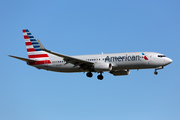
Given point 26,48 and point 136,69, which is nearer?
point 136,69

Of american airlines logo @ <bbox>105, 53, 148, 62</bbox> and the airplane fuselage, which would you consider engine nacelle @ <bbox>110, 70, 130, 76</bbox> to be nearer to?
the airplane fuselage

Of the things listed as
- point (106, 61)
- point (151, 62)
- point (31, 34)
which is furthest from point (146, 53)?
point (31, 34)

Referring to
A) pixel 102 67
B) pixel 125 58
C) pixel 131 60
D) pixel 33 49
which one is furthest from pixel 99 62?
pixel 33 49

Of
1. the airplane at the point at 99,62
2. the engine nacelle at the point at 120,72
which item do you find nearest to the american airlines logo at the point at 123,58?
the airplane at the point at 99,62

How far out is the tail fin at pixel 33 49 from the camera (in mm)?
55531

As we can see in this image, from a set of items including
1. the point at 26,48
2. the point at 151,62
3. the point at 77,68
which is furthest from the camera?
the point at 26,48

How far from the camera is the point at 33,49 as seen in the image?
57.3 meters

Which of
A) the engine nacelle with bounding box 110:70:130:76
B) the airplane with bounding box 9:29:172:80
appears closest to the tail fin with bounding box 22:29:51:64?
the airplane with bounding box 9:29:172:80

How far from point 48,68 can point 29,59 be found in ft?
12.9

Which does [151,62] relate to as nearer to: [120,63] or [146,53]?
[146,53]

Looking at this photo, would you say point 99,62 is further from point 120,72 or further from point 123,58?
point 120,72

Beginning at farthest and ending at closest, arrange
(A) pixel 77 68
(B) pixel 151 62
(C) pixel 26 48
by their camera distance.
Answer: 1. (C) pixel 26 48
2. (A) pixel 77 68
3. (B) pixel 151 62

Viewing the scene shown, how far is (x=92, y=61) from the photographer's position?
170 ft

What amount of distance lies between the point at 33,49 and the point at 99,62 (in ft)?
47.5
